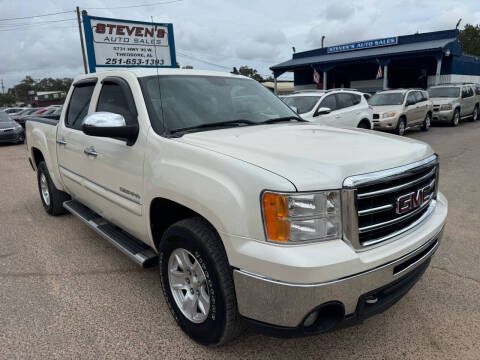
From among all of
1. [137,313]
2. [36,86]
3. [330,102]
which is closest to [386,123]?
[330,102]

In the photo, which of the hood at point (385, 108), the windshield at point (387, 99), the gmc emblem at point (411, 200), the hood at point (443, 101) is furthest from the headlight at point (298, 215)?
the hood at point (443, 101)

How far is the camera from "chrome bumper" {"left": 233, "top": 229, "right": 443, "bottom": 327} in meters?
1.90

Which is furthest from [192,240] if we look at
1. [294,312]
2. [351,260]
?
[351,260]

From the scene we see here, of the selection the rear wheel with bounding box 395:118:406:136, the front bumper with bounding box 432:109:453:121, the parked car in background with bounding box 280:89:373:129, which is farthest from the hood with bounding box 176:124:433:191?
the front bumper with bounding box 432:109:453:121

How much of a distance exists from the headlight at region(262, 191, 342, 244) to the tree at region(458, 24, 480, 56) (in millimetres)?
59054

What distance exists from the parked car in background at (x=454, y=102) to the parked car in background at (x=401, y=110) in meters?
1.43

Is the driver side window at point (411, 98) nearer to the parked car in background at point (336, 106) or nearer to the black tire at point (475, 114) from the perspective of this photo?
the parked car in background at point (336, 106)

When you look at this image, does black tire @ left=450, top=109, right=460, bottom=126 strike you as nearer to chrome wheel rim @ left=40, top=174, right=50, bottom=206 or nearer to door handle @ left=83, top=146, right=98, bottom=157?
chrome wheel rim @ left=40, top=174, right=50, bottom=206

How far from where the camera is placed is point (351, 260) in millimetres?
1948

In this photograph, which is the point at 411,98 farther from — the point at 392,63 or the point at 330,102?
the point at 392,63

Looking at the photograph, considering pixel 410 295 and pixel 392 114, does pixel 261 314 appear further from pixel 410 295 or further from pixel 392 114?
pixel 392 114

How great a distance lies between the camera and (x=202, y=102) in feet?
10.6

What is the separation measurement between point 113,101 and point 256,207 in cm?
211

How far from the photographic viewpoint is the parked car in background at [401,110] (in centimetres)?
1247
